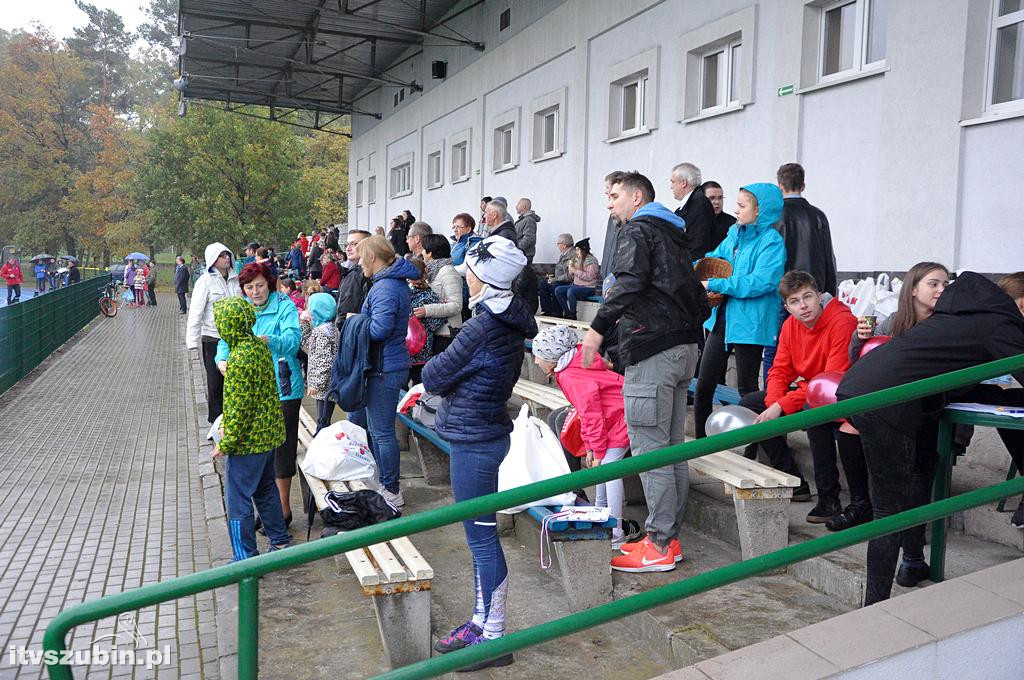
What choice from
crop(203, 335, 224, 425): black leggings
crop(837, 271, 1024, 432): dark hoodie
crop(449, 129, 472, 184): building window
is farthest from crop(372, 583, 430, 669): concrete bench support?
crop(449, 129, 472, 184): building window

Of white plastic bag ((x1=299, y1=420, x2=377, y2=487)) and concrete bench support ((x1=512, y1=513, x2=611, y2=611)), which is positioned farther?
white plastic bag ((x1=299, y1=420, x2=377, y2=487))

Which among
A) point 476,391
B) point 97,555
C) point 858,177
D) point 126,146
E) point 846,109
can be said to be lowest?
point 97,555

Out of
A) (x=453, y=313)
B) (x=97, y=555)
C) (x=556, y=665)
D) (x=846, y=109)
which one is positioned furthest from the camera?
(x=846, y=109)

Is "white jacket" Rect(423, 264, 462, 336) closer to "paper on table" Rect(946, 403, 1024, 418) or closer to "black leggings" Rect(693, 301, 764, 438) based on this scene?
"black leggings" Rect(693, 301, 764, 438)

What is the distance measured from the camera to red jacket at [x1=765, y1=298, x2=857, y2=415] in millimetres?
5035

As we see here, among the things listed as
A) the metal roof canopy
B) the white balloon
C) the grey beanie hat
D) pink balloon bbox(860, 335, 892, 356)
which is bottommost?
the white balloon

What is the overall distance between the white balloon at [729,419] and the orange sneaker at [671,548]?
74 centimetres

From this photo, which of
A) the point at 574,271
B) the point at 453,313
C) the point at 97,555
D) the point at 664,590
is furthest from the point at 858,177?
the point at 97,555

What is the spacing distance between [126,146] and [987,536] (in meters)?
68.9

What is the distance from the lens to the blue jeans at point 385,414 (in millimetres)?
6121

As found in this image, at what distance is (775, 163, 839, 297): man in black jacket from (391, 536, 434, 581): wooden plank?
3.23 meters

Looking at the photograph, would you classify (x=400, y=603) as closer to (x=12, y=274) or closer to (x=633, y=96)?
(x=633, y=96)

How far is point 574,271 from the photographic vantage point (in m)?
12.1

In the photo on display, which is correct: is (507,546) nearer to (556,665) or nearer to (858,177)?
(556,665)
